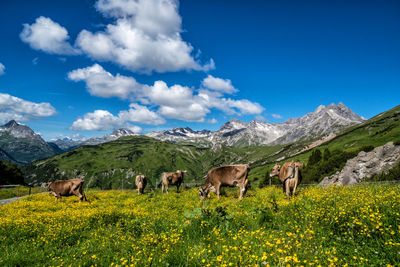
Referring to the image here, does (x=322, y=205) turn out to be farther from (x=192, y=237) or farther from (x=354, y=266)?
(x=192, y=237)

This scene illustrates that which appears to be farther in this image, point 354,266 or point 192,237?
point 192,237

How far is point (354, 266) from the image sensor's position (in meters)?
4.28

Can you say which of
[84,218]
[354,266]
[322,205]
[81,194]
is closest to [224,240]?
[354,266]

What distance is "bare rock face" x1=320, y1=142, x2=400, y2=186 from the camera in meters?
42.9

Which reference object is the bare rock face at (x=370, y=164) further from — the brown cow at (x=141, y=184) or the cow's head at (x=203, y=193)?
the brown cow at (x=141, y=184)

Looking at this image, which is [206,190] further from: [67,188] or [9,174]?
[9,174]

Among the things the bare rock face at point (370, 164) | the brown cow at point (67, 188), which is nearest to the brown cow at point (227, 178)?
the brown cow at point (67, 188)

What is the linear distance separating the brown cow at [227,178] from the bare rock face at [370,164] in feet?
118

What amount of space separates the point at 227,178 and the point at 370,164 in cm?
4679

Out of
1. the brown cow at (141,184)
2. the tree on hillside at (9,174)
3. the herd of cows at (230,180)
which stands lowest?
the tree on hillside at (9,174)

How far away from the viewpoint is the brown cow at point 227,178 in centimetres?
1667

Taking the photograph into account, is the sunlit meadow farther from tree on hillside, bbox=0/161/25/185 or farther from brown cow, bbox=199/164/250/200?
tree on hillside, bbox=0/161/25/185

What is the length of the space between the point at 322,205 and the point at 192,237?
5390mm

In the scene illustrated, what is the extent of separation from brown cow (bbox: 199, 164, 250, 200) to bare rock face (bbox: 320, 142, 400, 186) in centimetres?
3609
